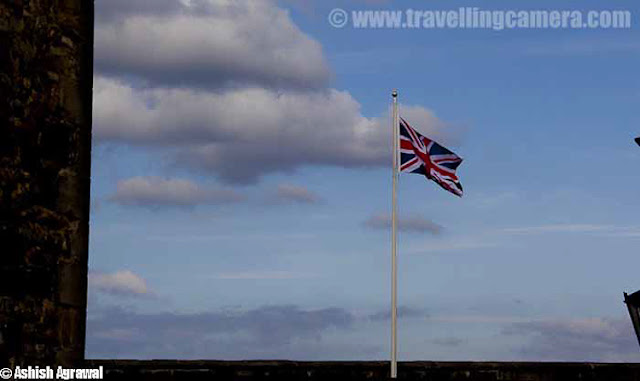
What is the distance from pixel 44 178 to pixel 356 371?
1025 centimetres

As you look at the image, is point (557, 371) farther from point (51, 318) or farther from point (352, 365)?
point (51, 318)

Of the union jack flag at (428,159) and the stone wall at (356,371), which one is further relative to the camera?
the union jack flag at (428,159)

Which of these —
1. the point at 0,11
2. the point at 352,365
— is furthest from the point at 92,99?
the point at 352,365

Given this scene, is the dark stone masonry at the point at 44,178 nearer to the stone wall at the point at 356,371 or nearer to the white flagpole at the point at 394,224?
the stone wall at the point at 356,371

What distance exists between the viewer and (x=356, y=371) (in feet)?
61.6

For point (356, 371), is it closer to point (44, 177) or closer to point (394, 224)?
point (394, 224)

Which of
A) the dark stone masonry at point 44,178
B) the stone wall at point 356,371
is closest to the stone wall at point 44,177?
the dark stone masonry at point 44,178

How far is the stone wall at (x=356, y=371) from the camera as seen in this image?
17359 millimetres

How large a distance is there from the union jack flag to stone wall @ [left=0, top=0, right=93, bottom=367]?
458 inches

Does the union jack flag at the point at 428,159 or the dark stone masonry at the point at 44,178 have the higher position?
the union jack flag at the point at 428,159

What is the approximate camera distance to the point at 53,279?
370 inches

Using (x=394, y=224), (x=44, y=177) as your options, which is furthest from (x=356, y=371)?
(x=44, y=177)

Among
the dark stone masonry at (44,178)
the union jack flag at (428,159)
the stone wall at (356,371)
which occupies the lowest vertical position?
the stone wall at (356,371)

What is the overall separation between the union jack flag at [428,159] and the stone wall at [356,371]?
327 centimetres
